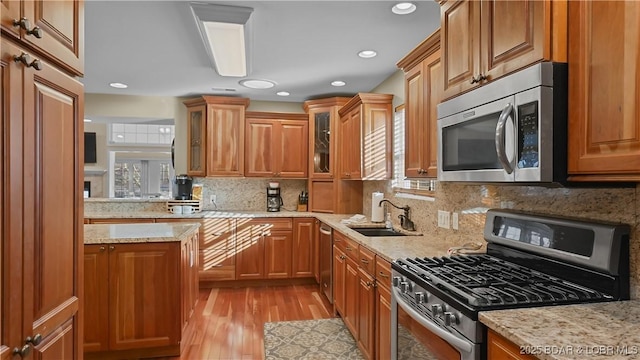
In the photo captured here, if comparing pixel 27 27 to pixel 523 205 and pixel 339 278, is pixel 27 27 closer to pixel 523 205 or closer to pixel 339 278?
pixel 523 205

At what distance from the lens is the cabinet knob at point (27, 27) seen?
0.99m

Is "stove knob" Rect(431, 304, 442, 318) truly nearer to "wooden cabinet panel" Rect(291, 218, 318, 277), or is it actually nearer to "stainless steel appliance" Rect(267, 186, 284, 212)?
"wooden cabinet panel" Rect(291, 218, 318, 277)

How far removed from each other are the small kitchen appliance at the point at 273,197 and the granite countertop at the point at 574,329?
3957mm

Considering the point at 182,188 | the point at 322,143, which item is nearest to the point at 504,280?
the point at 322,143

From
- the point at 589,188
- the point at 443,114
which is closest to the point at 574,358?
the point at 589,188

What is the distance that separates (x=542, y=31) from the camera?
126 cm

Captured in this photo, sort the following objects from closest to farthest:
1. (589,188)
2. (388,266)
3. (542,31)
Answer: (542,31)
(589,188)
(388,266)

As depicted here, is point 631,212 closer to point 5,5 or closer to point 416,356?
point 416,356

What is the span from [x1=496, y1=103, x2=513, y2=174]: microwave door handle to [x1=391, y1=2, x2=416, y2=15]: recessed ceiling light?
48.3 inches

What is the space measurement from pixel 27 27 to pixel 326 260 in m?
3.21

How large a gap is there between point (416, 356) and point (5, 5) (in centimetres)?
187

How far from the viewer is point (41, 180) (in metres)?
1.12

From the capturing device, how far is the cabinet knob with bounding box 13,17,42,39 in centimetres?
99

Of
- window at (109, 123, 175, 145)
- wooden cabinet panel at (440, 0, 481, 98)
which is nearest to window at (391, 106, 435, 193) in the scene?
wooden cabinet panel at (440, 0, 481, 98)
